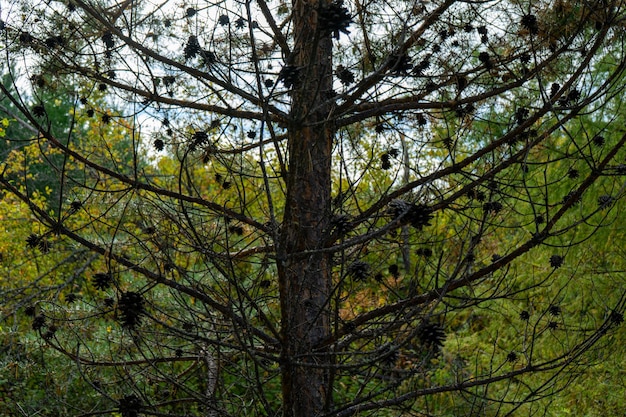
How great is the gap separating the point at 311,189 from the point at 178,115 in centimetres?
111

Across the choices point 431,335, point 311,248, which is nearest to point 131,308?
point 431,335

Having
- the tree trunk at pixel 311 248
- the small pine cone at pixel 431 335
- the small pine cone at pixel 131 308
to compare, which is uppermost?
the tree trunk at pixel 311 248

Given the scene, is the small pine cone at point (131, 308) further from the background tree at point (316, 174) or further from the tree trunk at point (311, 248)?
the tree trunk at point (311, 248)

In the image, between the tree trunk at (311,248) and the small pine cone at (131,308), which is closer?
the small pine cone at (131,308)

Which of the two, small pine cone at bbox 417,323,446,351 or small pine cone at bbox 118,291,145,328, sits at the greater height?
small pine cone at bbox 118,291,145,328

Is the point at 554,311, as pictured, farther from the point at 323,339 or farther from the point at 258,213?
the point at 258,213

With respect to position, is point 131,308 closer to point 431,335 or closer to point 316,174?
point 431,335

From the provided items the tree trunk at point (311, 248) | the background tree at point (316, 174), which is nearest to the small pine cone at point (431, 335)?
the background tree at point (316, 174)

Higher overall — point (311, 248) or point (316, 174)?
point (316, 174)

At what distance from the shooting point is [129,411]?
2703 millimetres

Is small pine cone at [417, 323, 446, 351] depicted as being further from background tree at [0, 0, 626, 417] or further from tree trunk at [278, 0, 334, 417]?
tree trunk at [278, 0, 334, 417]

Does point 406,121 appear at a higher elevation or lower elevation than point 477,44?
lower

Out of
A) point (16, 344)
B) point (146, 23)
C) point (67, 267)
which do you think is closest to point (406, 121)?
point (146, 23)

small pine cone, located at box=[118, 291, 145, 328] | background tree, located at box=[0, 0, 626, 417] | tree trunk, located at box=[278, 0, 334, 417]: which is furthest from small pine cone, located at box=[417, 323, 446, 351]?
small pine cone, located at box=[118, 291, 145, 328]
